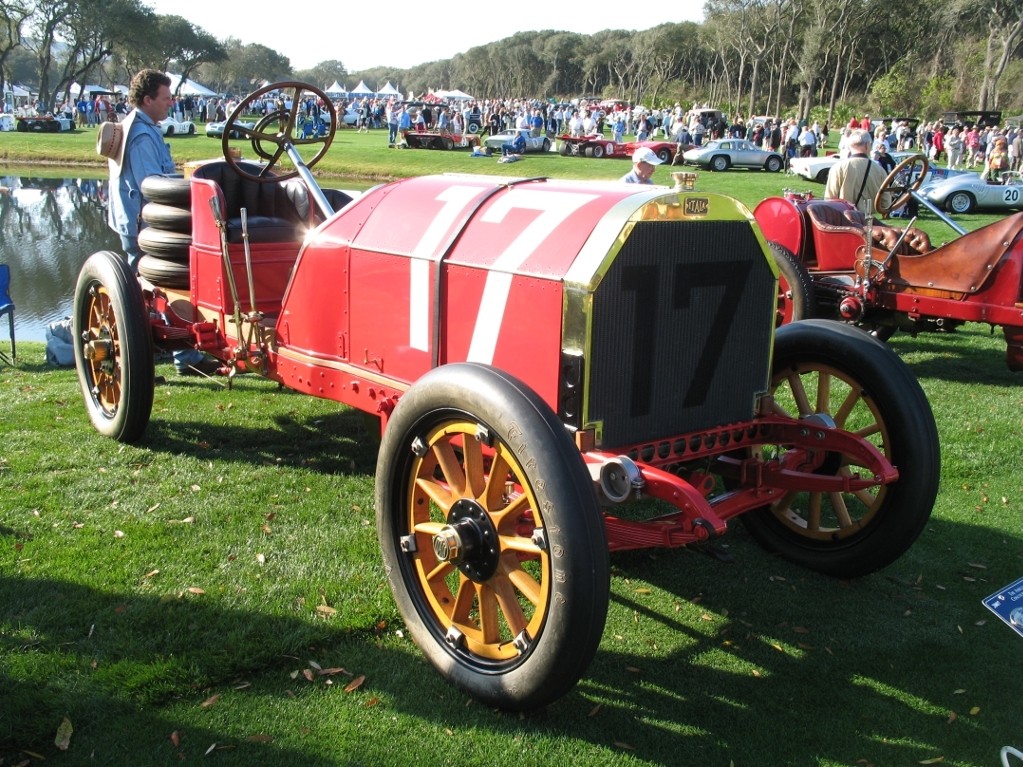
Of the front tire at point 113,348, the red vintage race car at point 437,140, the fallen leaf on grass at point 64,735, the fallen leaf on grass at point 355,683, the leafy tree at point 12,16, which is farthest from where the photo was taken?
the leafy tree at point 12,16

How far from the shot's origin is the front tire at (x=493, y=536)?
260 cm

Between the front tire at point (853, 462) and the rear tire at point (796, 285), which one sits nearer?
the front tire at point (853, 462)

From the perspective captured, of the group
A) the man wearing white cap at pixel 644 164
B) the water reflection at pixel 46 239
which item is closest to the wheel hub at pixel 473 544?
the man wearing white cap at pixel 644 164

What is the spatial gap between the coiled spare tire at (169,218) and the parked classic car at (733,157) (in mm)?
27389

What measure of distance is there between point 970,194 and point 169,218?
2059 cm

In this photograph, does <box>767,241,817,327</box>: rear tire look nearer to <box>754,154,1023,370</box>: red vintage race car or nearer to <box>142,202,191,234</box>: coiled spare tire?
<box>754,154,1023,370</box>: red vintage race car

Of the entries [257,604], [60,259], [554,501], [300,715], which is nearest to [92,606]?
[257,604]

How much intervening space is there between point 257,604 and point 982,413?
5363mm

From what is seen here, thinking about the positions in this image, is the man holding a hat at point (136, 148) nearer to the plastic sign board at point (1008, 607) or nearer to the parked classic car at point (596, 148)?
the plastic sign board at point (1008, 607)

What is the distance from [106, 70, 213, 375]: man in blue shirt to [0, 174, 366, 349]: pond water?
280 centimetres

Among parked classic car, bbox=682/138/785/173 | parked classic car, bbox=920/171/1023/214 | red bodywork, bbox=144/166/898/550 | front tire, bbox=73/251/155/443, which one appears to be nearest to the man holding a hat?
front tire, bbox=73/251/155/443

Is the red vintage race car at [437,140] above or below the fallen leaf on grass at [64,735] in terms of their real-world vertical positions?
above

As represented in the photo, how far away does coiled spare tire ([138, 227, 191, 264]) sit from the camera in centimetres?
571

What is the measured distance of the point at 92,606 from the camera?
3523mm
